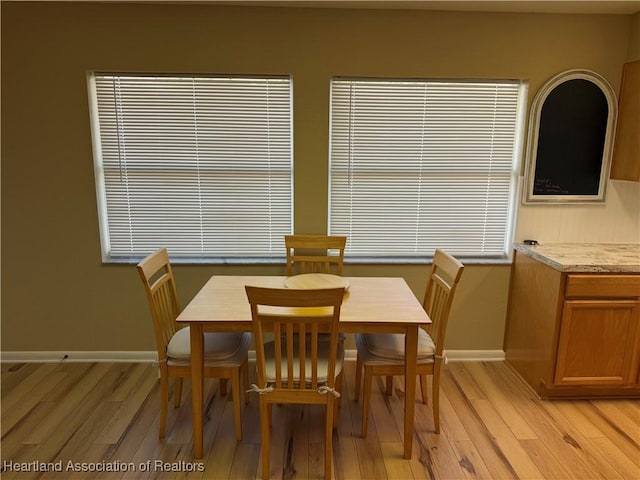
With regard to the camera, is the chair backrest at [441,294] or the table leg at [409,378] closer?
the table leg at [409,378]

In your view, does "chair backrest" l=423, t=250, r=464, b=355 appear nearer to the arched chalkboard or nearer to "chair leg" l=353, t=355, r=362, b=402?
"chair leg" l=353, t=355, r=362, b=402

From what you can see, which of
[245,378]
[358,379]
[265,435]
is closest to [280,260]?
[245,378]

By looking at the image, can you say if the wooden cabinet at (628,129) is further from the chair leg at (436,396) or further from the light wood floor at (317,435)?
the chair leg at (436,396)

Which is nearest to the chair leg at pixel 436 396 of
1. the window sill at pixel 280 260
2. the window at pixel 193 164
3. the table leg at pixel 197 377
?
the window sill at pixel 280 260

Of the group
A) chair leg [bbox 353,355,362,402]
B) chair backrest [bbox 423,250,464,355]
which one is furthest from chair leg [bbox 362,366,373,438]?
chair backrest [bbox 423,250,464,355]

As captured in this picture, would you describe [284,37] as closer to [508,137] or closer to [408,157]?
[408,157]

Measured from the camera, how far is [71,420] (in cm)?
237

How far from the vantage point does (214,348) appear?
85.7 inches

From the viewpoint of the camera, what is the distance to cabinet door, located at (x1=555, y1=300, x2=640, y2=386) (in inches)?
96.7

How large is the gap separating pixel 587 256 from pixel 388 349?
1.41 meters

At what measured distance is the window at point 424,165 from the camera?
282cm

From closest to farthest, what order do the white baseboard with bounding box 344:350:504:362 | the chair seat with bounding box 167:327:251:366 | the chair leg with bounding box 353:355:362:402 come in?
the chair seat with bounding box 167:327:251:366
the chair leg with bounding box 353:355:362:402
the white baseboard with bounding box 344:350:504:362

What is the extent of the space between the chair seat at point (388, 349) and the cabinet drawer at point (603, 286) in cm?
89

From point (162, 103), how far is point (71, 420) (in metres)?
1.96
